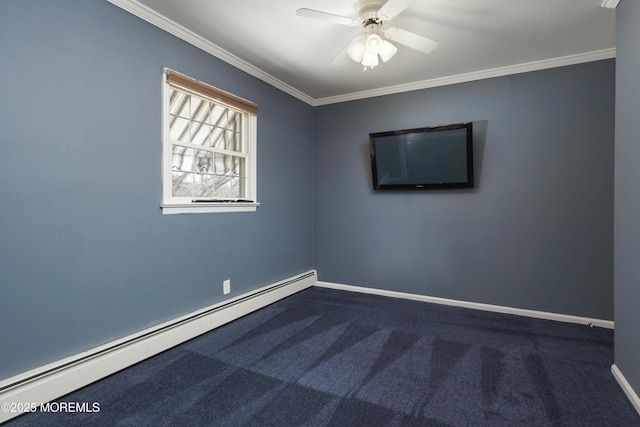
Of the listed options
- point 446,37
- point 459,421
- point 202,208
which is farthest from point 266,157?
point 459,421

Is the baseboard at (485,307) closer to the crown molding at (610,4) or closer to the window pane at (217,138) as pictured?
the window pane at (217,138)

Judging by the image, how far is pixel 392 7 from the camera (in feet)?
5.84

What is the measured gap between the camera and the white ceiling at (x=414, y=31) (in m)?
2.10

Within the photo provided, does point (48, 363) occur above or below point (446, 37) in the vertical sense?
below

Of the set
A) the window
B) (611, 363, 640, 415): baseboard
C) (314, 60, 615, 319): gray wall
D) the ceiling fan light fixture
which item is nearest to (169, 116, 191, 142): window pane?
the window

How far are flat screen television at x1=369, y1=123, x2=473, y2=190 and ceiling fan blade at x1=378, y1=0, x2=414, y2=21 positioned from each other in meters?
1.58

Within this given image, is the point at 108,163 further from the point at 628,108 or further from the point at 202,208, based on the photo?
the point at 628,108

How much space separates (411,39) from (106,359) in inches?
116

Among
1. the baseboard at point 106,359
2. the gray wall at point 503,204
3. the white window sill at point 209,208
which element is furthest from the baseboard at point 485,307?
the white window sill at point 209,208

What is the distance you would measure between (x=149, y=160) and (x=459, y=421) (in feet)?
8.37

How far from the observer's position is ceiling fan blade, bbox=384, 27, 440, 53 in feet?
6.69

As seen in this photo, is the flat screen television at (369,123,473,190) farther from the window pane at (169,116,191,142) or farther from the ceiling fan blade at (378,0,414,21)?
the window pane at (169,116,191,142)

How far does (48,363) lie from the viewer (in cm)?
169

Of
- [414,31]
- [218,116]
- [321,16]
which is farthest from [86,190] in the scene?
[414,31]
